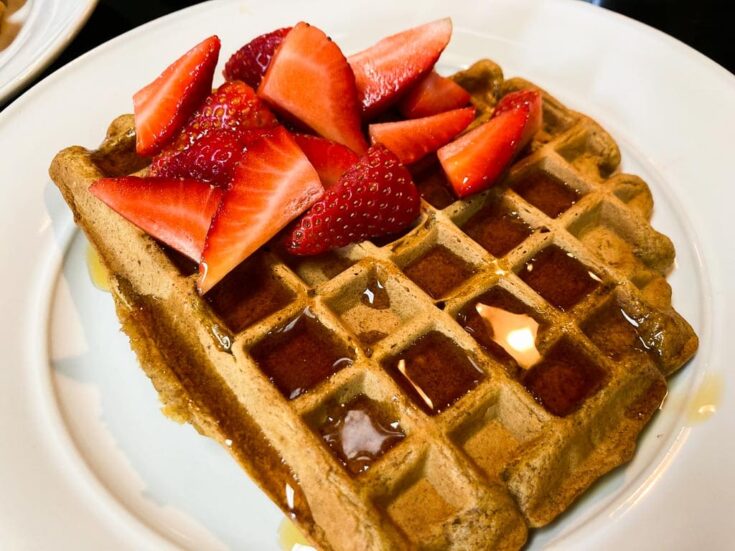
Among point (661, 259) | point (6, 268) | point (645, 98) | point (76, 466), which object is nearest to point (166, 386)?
point (76, 466)

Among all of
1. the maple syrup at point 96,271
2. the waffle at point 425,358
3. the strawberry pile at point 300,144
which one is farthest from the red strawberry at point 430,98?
the maple syrup at point 96,271

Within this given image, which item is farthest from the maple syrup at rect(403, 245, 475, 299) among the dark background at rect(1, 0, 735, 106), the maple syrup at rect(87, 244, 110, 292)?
the dark background at rect(1, 0, 735, 106)

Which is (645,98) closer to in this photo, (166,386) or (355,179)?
(355,179)

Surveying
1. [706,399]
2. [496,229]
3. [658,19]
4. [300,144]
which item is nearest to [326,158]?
[300,144]

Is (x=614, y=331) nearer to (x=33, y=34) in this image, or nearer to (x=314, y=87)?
(x=314, y=87)

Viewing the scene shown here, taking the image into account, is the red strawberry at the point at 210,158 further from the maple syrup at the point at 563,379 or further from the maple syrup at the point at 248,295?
the maple syrup at the point at 563,379

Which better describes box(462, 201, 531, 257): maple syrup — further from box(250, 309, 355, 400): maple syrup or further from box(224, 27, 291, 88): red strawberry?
box(224, 27, 291, 88): red strawberry
